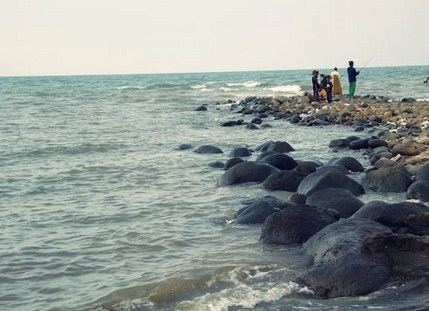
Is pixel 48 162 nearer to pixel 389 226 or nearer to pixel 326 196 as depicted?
pixel 326 196

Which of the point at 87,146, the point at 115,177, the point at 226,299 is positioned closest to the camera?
the point at 226,299

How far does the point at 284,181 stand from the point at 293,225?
304 cm

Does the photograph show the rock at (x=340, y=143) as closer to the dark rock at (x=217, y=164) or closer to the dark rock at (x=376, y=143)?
the dark rock at (x=376, y=143)

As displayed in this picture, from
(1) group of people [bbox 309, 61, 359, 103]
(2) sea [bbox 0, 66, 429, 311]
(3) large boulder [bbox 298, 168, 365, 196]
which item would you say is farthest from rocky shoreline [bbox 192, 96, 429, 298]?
(1) group of people [bbox 309, 61, 359, 103]

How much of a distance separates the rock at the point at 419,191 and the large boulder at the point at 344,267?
2.60m

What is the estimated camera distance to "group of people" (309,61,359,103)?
2564cm

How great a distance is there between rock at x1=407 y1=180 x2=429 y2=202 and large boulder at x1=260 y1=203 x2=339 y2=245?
2111 millimetres

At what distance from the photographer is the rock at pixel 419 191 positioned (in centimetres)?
845

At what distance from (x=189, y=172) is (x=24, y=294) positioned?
265 inches

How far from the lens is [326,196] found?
813cm

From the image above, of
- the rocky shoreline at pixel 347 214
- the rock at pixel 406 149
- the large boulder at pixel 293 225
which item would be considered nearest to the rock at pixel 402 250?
the rocky shoreline at pixel 347 214

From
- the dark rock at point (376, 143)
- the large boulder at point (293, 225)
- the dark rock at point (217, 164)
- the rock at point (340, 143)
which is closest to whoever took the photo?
the large boulder at point (293, 225)

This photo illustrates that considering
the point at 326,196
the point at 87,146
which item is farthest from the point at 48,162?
the point at 326,196

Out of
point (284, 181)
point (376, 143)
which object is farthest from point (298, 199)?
point (376, 143)
